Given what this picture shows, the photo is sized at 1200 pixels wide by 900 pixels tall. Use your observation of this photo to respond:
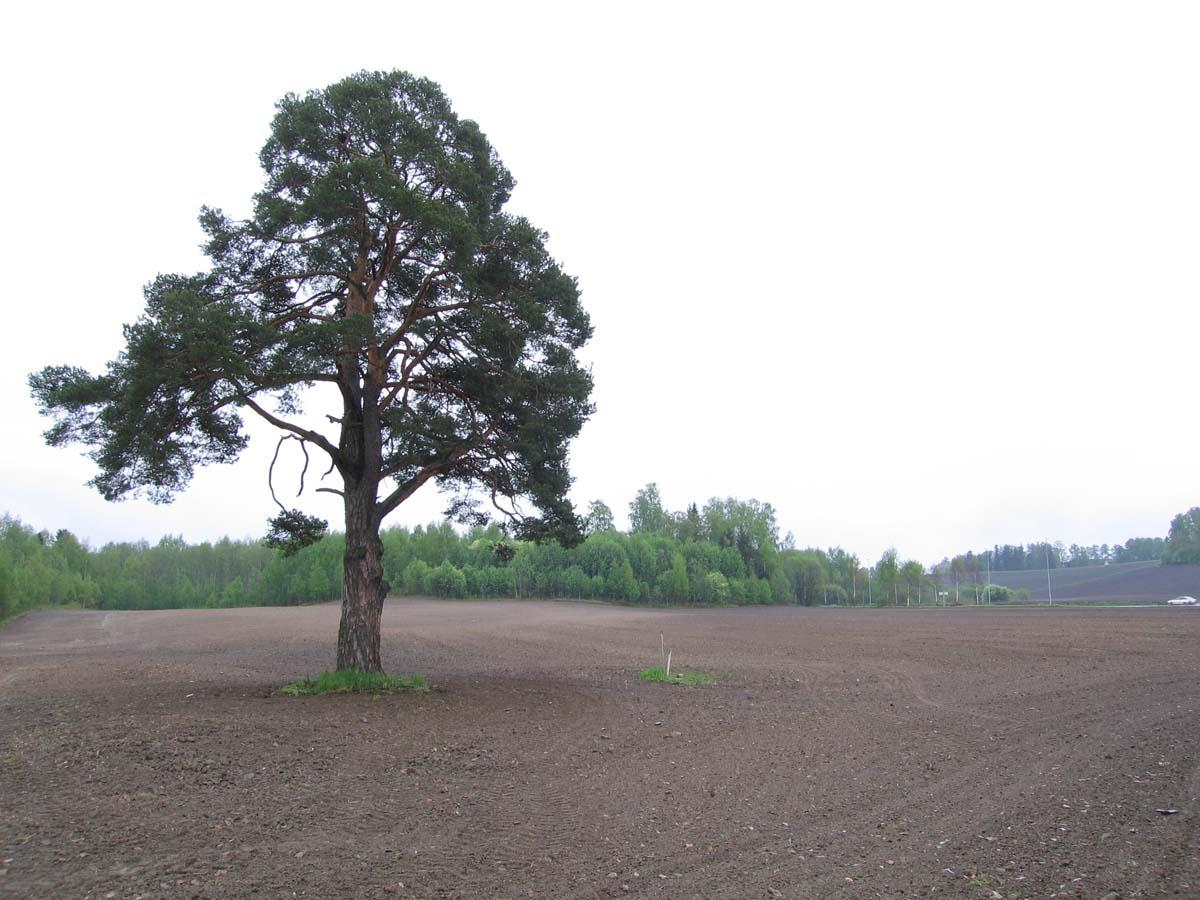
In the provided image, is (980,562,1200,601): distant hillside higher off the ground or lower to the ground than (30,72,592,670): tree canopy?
lower

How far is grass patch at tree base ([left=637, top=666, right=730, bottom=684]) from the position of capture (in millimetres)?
18625

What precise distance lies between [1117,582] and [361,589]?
11783 cm

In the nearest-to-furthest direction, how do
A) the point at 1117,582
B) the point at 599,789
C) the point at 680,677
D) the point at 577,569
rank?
1. the point at 599,789
2. the point at 680,677
3. the point at 577,569
4. the point at 1117,582

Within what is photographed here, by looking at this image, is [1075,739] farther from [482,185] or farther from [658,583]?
[658,583]

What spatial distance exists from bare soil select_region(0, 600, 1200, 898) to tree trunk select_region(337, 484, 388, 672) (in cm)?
136

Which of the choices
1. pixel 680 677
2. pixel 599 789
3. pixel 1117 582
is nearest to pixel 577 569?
pixel 680 677

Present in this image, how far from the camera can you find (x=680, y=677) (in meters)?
19.2

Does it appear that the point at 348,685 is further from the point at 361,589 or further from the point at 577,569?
the point at 577,569

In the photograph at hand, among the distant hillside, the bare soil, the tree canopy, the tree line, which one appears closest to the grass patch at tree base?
the bare soil

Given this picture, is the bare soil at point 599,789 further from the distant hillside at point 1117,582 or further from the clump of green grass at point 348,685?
the distant hillside at point 1117,582

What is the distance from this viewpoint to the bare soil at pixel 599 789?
5.25 m

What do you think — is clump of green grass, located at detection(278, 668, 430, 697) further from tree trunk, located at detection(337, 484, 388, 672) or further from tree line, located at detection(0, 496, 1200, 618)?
tree line, located at detection(0, 496, 1200, 618)

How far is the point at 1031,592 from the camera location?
359 ft

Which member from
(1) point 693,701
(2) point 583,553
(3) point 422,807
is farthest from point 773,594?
(3) point 422,807
